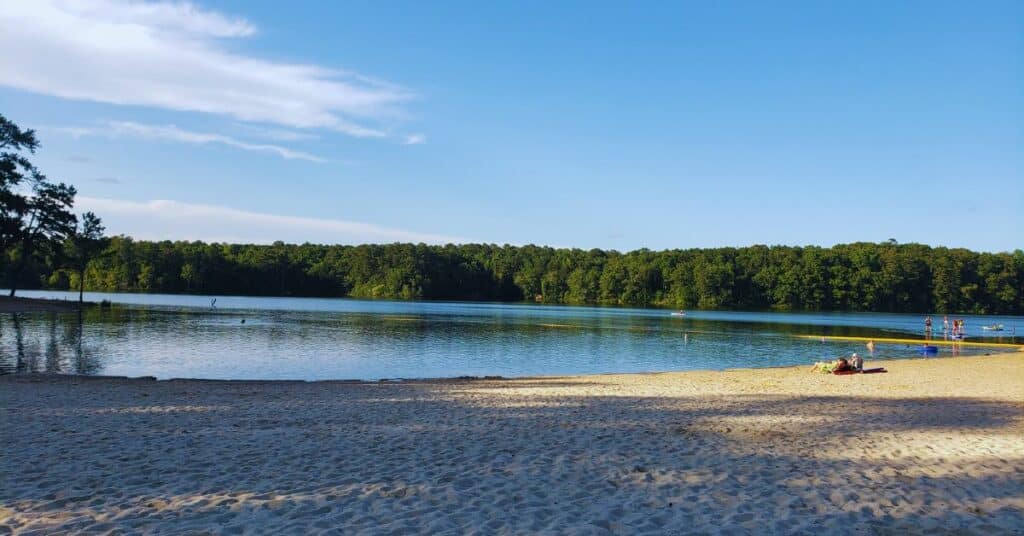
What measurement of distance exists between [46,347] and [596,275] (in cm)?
13811

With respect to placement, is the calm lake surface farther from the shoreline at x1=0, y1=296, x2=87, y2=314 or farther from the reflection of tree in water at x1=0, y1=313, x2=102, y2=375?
the shoreline at x1=0, y1=296, x2=87, y2=314

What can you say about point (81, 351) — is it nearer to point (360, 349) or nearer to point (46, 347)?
point (46, 347)

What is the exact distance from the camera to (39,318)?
50031 millimetres

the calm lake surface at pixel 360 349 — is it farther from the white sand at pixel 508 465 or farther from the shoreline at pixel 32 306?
the white sand at pixel 508 465

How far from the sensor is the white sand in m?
6.27

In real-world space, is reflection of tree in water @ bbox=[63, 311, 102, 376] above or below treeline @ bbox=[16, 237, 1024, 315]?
below

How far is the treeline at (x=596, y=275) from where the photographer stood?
127000 millimetres

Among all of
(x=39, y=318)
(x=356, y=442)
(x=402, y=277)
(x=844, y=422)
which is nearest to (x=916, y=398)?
(x=844, y=422)

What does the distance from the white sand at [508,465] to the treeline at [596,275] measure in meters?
115

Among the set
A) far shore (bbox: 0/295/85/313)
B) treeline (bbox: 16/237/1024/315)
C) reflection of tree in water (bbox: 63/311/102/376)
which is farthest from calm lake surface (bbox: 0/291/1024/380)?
treeline (bbox: 16/237/1024/315)

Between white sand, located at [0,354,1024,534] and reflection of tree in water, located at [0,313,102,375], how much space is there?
35.4ft

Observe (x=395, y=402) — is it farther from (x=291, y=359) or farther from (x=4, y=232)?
(x=4, y=232)

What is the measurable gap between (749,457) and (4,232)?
210ft

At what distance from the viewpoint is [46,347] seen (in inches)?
1240
